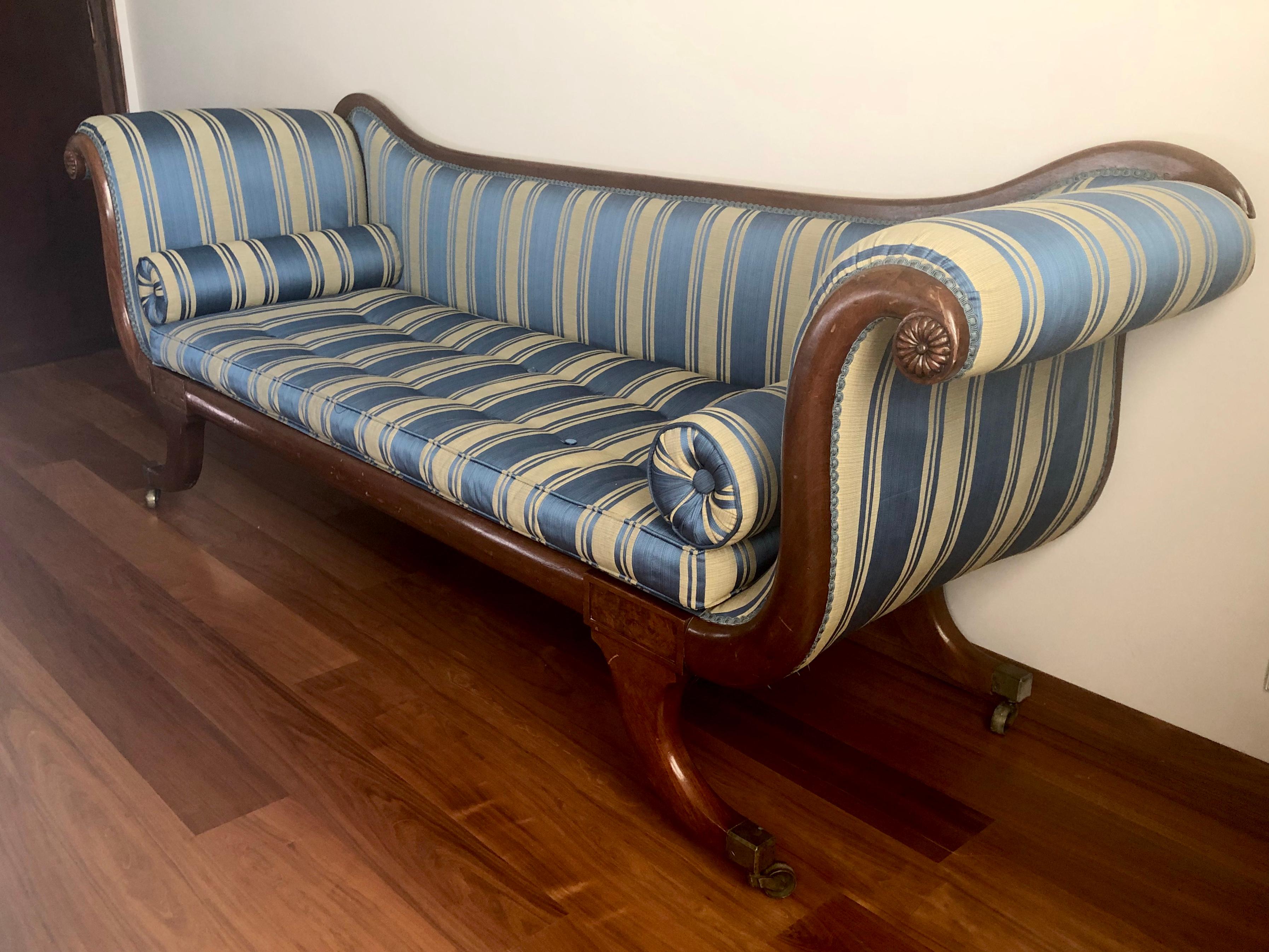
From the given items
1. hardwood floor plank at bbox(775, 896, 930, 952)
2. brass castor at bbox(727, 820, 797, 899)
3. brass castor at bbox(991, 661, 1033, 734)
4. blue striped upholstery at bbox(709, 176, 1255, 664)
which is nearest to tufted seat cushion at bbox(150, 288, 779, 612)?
blue striped upholstery at bbox(709, 176, 1255, 664)

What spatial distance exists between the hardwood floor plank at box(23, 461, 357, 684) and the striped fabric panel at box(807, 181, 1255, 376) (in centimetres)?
118

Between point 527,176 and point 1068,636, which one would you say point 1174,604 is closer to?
point 1068,636

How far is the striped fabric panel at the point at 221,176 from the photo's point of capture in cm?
231

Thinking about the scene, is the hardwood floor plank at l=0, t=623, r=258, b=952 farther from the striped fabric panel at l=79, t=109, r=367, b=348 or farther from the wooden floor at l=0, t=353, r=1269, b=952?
the striped fabric panel at l=79, t=109, r=367, b=348

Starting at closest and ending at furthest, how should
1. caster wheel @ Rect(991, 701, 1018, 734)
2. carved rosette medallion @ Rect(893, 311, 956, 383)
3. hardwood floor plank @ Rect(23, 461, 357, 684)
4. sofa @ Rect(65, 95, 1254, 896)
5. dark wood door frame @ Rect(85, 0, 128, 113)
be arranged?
carved rosette medallion @ Rect(893, 311, 956, 383), sofa @ Rect(65, 95, 1254, 896), caster wheel @ Rect(991, 701, 1018, 734), hardwood floor plank @ Rect(23, 461, 357, 684), dark wood door frame @ Rect(85, 0, 128, 113)

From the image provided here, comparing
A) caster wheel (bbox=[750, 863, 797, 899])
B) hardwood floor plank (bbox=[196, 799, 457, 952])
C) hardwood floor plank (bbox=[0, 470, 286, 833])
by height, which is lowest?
hardwood floor plank (bbox=[0, 470, 286, 833])

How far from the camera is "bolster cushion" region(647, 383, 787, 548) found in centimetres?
124

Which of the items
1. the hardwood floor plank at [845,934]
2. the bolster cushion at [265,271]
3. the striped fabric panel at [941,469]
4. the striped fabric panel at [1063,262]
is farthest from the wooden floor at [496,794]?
the striped fabric panel at [1063,262]

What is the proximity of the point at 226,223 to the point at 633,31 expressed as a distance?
1.03 metres

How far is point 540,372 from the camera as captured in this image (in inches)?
77.9

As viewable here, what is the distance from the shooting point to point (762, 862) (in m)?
1.35

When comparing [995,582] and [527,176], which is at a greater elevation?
[527,176]

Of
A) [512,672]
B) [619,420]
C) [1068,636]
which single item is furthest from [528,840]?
[1068,636]

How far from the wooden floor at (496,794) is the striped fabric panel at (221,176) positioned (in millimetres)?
747
